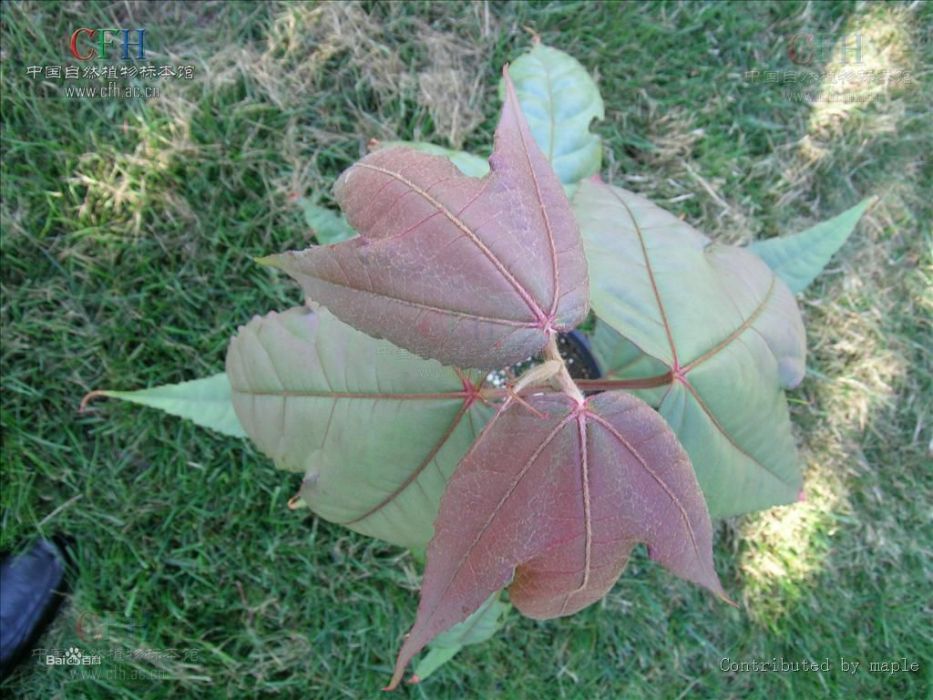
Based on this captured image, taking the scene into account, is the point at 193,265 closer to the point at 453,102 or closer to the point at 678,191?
the point at 453,102

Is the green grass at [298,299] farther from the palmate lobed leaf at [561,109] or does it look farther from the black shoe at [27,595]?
the palmate lobed leaf at [561,109]

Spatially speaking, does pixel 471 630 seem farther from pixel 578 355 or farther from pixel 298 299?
pixel 298 299

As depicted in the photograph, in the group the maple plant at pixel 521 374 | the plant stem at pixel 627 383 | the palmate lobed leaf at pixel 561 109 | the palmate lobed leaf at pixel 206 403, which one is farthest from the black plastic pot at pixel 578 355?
the palmate lobed leaf at pixel 206 403

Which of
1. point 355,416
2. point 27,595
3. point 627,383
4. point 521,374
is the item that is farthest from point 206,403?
point 27,595

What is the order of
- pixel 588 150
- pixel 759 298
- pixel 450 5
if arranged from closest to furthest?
pixel 759 298 < pixel 588 150 < pixel 450 5

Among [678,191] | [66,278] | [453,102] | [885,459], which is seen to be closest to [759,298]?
[678,191]

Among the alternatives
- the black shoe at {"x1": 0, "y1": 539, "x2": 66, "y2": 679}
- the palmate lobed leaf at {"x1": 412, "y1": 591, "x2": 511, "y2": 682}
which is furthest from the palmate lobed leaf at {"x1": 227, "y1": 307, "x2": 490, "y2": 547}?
the black shoe at {"x1": 0, "y1": 539, "x2": 66, "y2": 679}
